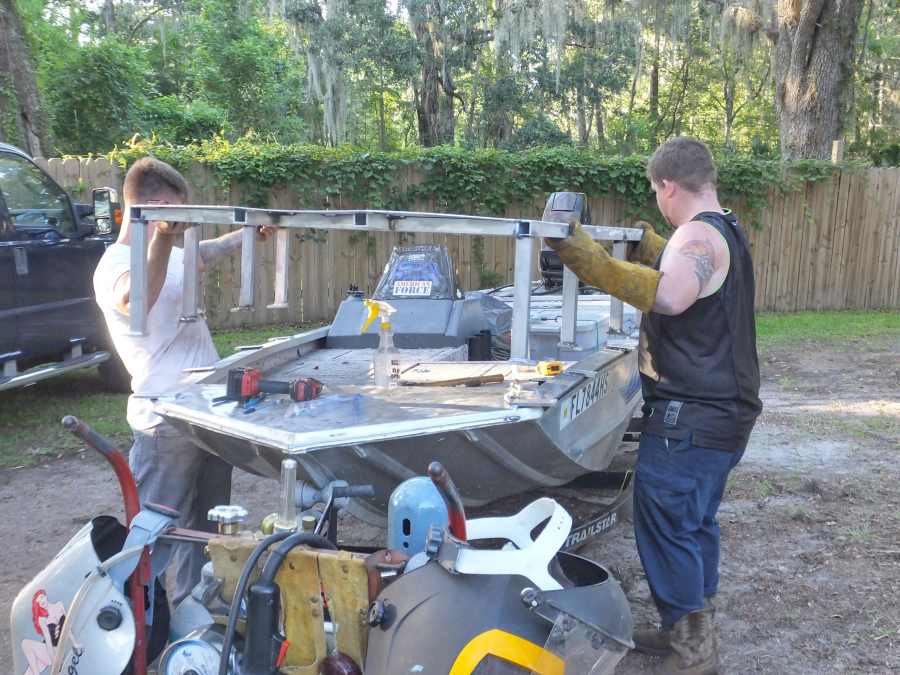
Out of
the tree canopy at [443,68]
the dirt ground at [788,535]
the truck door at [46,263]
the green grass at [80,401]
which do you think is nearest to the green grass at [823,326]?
the green grass at [80,401]

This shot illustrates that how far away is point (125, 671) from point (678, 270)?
2.15m

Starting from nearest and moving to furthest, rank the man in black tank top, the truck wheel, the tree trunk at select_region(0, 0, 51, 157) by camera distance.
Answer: the man in black tank top < the truck wheel < the tree trunk at select_region(0, 0, 51, 157)

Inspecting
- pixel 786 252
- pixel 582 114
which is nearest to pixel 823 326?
pixel 786 252

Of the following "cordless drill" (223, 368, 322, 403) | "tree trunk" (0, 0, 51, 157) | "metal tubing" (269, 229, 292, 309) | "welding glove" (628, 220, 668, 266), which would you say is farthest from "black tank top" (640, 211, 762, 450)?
"tree trunk" (0, 0, 51, 157)

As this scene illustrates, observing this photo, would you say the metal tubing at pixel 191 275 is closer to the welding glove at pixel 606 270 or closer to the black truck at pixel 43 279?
the welding glove at pixel 606 270

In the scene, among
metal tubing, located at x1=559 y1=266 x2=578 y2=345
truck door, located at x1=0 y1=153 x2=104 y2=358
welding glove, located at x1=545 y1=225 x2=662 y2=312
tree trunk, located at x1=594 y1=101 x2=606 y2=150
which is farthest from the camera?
tree trunk, located at x1=594 y1=101 x2=606 y2=150

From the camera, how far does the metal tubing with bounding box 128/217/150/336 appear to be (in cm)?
291

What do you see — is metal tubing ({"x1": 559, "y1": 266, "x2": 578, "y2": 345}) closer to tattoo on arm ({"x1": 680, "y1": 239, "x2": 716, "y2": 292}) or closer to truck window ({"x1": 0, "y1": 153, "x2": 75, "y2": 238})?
tattoo on arm ({"x1": 680, "y1": 239, "x2": 716, "y2": 292})

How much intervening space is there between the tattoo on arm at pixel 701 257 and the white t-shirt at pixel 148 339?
1999 mm

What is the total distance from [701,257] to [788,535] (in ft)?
7.33

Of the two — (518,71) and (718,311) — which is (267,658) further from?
(518,71)

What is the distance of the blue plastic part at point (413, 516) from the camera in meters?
2.48

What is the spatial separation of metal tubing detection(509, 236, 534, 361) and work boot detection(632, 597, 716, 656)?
121 cm

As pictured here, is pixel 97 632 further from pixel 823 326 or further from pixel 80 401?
pixel 823 326
